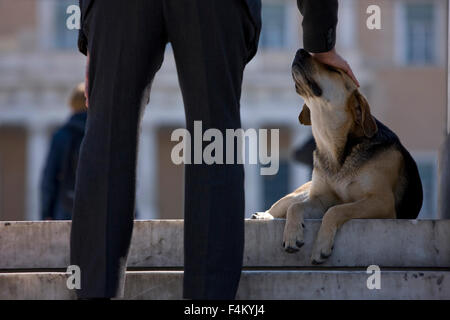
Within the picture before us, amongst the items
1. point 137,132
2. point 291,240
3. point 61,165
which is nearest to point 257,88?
point 61,165

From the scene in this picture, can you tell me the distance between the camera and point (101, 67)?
3416 millimetres

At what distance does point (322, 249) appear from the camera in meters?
3.96

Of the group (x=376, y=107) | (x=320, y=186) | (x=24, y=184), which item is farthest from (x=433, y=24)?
(x=320, y=186)

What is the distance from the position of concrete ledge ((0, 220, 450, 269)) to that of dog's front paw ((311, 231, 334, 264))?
0.07ft

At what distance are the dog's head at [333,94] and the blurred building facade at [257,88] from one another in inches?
1087

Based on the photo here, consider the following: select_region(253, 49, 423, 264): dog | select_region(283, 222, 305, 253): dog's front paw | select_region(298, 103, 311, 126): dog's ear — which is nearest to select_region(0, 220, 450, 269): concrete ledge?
select_region(283, 222, 305, 253): dog's front paw

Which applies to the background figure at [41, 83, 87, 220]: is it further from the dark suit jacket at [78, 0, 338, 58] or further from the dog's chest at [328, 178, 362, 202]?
the dark suit jacket at [78, 0, 338, 58]

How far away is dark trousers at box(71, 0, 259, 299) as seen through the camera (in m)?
3.31

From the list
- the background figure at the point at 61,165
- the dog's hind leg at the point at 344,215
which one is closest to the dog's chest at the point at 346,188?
the dog's hind leg at the point at 344,215

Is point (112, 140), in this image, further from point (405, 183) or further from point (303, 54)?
point (405, 183)

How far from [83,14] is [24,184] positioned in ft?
102

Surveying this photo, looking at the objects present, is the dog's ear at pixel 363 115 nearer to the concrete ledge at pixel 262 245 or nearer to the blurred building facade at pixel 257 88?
the concrete ledge at pixel 262 245

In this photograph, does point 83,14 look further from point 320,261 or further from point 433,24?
point 433,24
